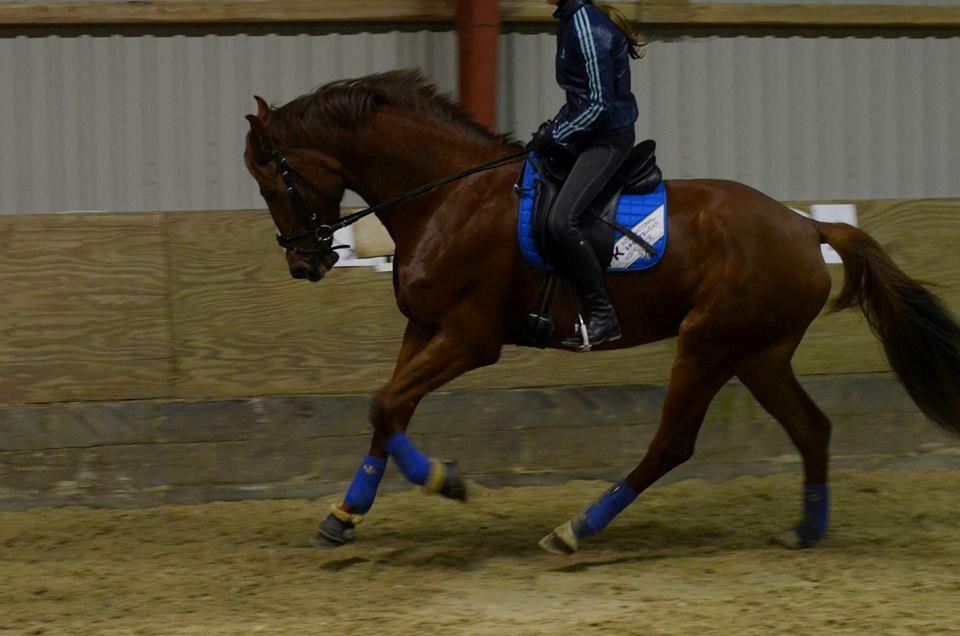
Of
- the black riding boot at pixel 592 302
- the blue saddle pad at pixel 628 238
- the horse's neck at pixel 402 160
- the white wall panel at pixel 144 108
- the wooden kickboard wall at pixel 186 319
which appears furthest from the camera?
the white wall panel at pixel 144 108

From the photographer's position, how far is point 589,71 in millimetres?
5680

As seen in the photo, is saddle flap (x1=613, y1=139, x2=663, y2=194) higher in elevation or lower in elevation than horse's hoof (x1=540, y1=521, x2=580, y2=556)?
higher

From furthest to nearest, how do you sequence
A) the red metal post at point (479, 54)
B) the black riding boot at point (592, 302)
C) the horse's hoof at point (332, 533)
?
A: the red metal post at point (479, 54), the horse's hoof at point (332, 533), the black riding boot at point (592, 302)

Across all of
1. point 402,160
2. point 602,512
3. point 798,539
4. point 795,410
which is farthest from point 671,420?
point 402,160

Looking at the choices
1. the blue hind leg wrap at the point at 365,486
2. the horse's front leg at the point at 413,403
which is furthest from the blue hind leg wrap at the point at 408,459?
the blue hind leg wrap at the point at 365,486

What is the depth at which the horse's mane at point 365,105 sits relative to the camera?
19.5 ft

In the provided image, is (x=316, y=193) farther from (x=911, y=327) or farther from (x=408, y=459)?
(x=911, y=327)

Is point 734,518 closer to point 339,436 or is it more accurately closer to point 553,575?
point 553,575

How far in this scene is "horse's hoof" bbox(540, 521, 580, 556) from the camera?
19.4ft

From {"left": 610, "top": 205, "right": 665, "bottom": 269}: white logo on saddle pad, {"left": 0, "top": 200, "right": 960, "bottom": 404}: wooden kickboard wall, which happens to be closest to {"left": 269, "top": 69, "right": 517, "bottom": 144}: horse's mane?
{"left": 610, "top": 205, "right": 665, "bottom": 269}: white logo on saddle pad

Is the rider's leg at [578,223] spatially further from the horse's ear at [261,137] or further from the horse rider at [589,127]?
the horse's ear at [261,137]

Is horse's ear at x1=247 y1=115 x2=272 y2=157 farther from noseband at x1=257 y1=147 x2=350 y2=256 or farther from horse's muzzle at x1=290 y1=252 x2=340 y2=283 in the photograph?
horse's muzzle at x1=290 y1=252 x2=340 y2=283

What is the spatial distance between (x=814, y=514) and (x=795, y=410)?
20.4 inches

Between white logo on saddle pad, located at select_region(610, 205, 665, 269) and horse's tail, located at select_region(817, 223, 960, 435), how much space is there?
2.84ft
